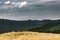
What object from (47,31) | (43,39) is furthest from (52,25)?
(43,39)

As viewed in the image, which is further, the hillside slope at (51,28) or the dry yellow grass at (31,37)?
the hillside slope at (51,28)

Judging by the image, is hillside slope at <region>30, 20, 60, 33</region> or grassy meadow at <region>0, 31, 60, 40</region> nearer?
grassy meadow at <region>0, 31, 60, 40</region>

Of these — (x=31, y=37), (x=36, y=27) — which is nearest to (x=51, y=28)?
(x=36, y=27)

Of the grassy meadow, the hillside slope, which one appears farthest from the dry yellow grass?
the hillside slope

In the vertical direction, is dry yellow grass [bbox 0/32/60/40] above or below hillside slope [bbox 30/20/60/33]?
above

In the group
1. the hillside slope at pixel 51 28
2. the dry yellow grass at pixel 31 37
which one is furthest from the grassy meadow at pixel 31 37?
the hillside slope at pixel 51 28

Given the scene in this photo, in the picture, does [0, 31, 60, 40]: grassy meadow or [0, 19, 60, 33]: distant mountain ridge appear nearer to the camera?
[0, 31, 60, 40]: grassy meadow

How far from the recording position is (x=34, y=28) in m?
60.5

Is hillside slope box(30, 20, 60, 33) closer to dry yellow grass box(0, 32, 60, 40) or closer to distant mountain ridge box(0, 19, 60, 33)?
distant mountain ridge box(0, 19, 60, 33)

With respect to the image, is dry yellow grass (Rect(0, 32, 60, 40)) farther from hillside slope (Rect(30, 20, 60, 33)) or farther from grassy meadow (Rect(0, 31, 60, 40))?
hillside slope (Rect(30, 20, 60, 33))

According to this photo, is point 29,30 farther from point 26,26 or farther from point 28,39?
point 28,39

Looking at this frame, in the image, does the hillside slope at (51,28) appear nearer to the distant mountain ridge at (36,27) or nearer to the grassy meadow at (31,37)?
the distant mountain ridge at (36,27)

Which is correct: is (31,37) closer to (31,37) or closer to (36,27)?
(31,37)

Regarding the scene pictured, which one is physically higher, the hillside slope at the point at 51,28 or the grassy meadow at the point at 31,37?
the grassy meadow at the point at 31,37
